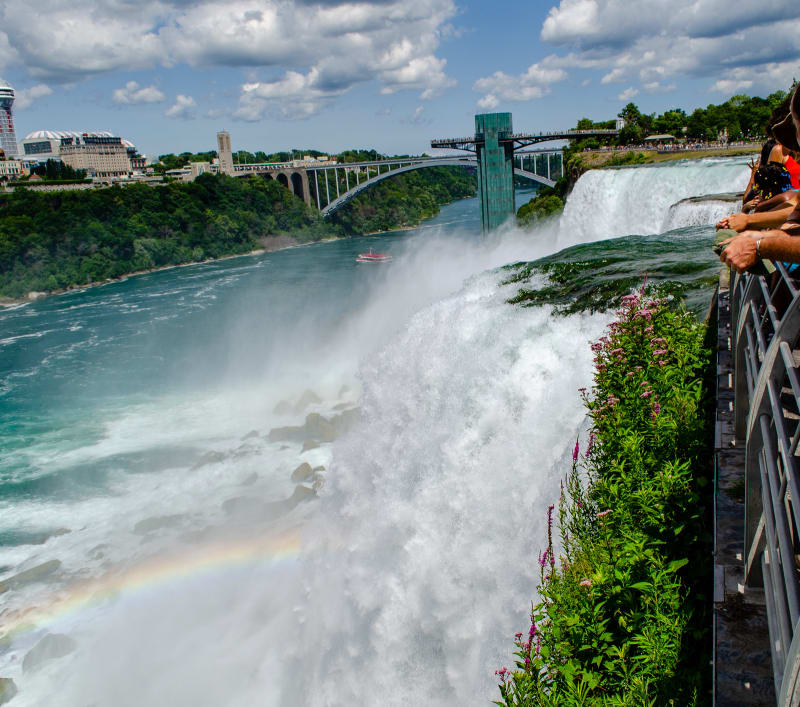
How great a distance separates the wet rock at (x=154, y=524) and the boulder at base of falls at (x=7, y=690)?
3400 millimetres

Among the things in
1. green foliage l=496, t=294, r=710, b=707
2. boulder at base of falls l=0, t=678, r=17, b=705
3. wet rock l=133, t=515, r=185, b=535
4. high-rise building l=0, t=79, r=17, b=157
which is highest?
high-rise building l=0, t=79, r=17, b=157

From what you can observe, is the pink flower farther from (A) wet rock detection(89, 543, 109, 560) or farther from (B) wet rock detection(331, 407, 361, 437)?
(B) wet rock detection(331, 407, 361, 437)

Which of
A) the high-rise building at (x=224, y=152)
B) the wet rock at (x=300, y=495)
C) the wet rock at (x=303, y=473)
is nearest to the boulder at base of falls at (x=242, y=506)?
the wet rock at (x=300, y=495)

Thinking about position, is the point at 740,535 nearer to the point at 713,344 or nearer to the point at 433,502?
the point at 713,344

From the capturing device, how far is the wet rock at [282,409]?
16.7 meters

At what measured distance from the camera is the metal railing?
4.40ft

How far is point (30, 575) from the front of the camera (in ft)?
34.8

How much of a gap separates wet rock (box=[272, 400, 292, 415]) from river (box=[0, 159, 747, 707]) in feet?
0.19

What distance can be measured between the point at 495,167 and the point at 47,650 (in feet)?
122

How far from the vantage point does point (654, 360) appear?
4773mm

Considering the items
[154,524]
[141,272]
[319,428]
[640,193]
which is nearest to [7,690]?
[154,524]

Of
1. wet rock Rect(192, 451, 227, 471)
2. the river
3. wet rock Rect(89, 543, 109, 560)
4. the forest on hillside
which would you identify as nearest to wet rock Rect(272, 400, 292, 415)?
the river

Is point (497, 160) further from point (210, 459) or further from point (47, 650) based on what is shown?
point (47, 650)

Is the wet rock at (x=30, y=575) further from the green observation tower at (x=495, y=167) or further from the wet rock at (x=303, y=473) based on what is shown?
the green observation tower at (x=495, y=167)
